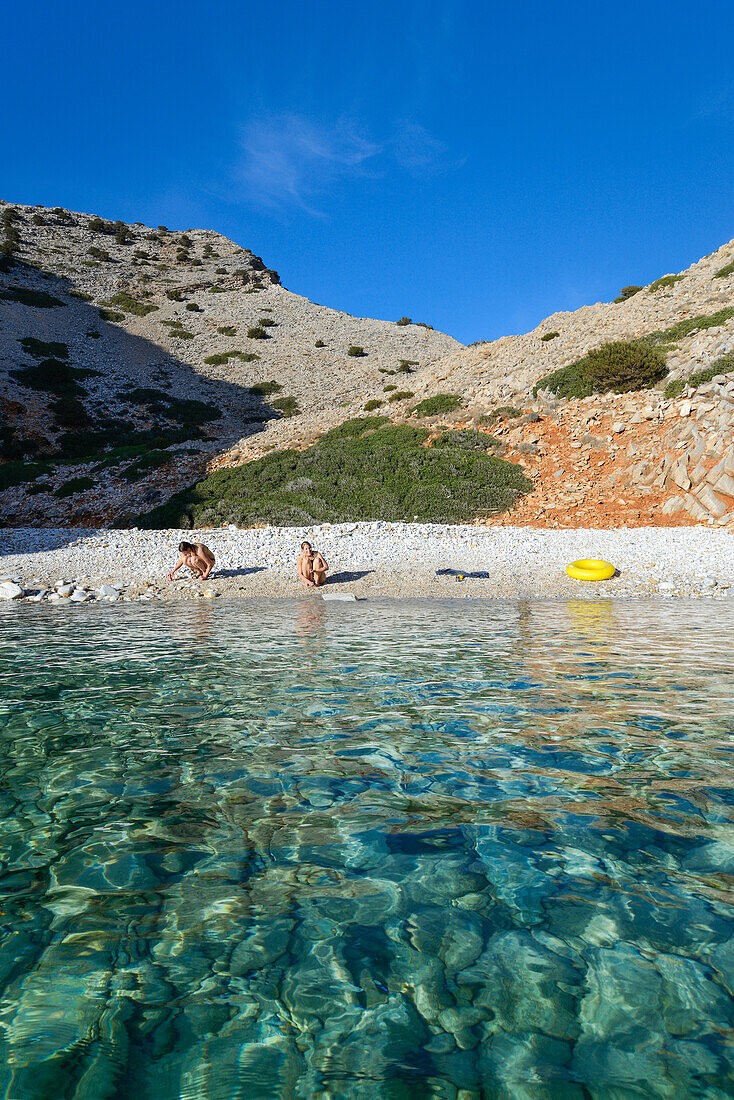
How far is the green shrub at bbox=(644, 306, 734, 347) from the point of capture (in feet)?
95.2

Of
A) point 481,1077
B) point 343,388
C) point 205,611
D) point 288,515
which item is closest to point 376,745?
point 481,1077

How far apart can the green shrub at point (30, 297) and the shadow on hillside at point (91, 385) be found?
104mm

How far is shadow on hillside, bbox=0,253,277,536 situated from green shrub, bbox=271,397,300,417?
0.92 m

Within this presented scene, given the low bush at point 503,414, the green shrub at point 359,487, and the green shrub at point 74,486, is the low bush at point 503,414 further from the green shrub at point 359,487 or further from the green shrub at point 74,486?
the green shrub at point 74,486

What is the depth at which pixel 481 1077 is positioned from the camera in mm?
2045

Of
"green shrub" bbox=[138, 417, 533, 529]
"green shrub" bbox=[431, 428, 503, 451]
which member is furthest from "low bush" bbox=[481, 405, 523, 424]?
"green shrub" bbox=[138, 417, 533, 529]

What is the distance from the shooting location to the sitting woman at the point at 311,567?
51.9 ft

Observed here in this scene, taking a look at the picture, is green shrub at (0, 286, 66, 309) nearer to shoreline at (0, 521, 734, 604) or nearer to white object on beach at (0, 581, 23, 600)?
shoreline at (0, 521, 734, 604)

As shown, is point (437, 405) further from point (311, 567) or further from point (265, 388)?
point (265, 388)

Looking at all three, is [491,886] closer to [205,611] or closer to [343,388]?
[205,611]

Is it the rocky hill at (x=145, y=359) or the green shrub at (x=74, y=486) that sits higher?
the rocky hill at (x=145, y=359)

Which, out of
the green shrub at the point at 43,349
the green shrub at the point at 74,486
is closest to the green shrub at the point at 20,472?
the green shrub at the point at 74,486

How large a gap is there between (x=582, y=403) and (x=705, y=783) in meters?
26.8

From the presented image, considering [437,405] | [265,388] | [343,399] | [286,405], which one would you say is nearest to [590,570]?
[437,405]
